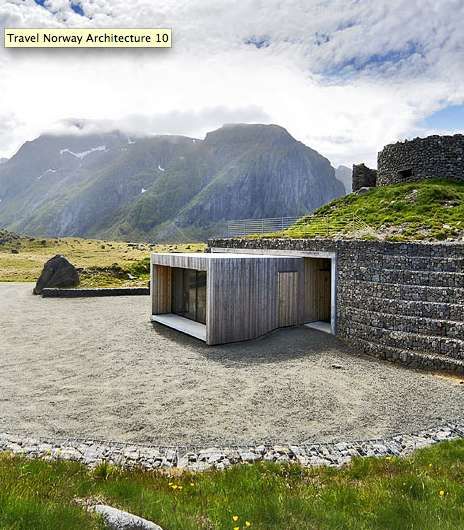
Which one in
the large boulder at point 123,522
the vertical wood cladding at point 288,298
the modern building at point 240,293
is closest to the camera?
the large boulder at point 123,522

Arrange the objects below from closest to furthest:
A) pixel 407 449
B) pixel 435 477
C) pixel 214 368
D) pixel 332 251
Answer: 1. pixel 435 477
2. pixel 407 449
3. pixel 214 368
4. pixel 332 251

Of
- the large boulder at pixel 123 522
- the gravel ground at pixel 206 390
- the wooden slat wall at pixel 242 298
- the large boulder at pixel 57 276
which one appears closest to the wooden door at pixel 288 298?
the wooden slat wall at pixel 242 298

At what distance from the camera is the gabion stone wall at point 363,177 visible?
1188 inches

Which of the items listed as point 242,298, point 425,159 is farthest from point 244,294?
point 425,159

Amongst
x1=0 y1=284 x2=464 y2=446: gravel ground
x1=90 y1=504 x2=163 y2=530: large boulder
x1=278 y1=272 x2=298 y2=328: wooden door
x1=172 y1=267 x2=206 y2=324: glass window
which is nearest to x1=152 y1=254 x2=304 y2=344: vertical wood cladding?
x1=278 y1=272 x2=298 y2=328: wooden door

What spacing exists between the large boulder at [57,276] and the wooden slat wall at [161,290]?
13.5 m

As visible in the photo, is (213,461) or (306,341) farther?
(306,341)

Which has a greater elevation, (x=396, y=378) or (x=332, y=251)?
(x=332, y=251)

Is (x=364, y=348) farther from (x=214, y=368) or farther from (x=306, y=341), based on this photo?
(x=214, y=368)

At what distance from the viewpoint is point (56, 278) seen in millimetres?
29609

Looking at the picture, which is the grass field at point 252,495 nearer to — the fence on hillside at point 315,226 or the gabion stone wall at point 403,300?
the gabion stone wall at point 403,300

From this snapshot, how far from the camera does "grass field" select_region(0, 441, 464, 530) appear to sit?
4645mm

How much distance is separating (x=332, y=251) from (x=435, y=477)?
10.6 metres

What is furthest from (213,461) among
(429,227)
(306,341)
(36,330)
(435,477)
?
(429,227)
